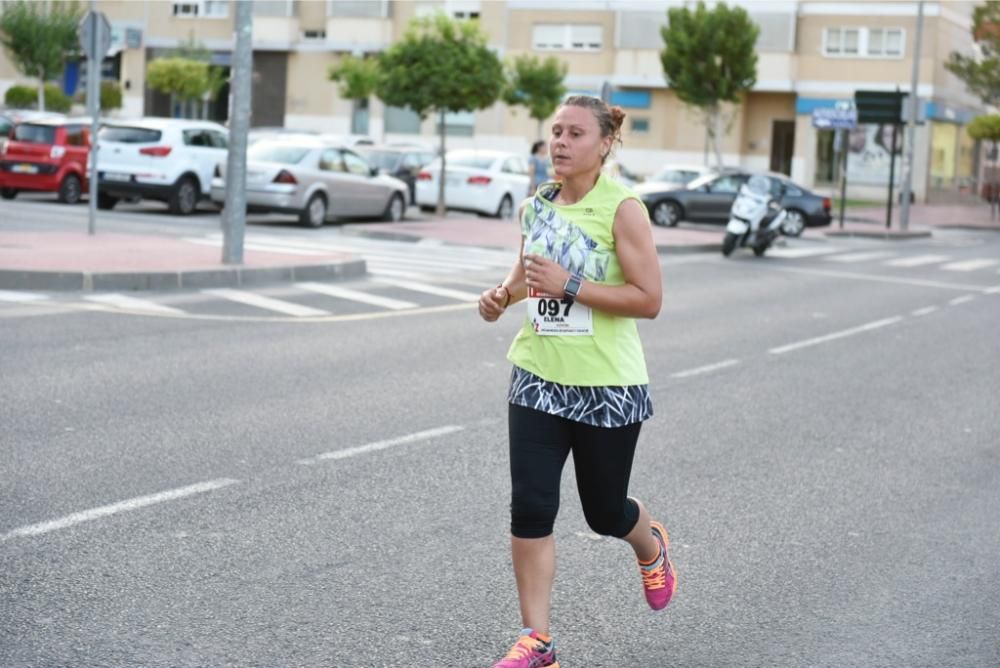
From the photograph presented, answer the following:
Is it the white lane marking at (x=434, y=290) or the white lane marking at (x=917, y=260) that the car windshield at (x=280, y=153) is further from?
the white lane marking at (x=917, y=260)

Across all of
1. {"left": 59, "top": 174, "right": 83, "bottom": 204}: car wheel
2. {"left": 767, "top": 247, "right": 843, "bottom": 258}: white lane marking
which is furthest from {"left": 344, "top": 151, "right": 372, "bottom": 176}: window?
{"left": 767, "top": 247, "right": 843, "bottom": 258}: white lane marking

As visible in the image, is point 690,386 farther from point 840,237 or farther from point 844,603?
point 840,237

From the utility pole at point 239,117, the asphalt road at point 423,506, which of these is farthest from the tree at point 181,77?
the asphalt road at point 423,506

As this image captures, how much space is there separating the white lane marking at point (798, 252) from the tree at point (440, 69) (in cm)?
709

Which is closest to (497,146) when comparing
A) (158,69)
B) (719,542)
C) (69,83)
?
(158,69)

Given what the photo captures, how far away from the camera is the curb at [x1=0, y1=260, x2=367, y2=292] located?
15.4 m

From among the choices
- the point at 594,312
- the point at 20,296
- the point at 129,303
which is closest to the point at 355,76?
the point at 20,296

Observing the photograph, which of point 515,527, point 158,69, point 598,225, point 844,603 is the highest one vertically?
point 158,69

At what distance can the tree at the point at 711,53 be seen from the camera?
187ft

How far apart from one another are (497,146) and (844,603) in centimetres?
6453

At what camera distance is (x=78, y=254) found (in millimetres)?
17516

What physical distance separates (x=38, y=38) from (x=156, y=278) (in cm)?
5336

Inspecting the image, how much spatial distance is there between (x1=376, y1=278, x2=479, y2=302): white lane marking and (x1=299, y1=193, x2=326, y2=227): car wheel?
9484 millimetres

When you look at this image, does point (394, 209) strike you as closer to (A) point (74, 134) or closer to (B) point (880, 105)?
(A) point (74, 134)
